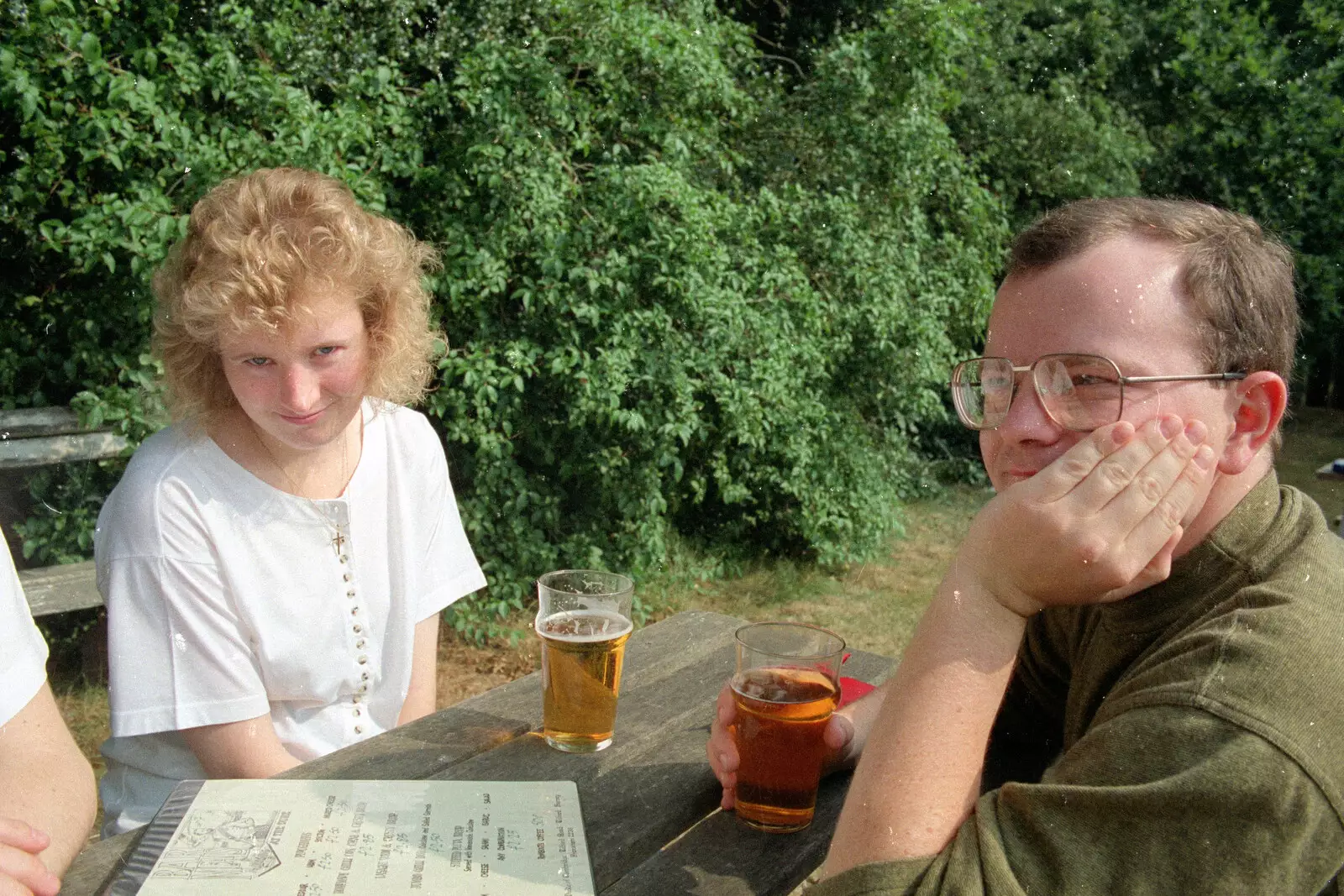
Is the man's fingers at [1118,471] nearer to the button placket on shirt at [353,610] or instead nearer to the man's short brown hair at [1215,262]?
the man's short brown hair at [1215,262]

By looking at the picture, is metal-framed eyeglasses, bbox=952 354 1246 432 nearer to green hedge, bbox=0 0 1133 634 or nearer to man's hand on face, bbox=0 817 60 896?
man's hand on face, bbox=0 817 60 896

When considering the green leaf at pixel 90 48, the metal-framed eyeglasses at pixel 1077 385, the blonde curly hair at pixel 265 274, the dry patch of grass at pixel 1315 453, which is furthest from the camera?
the dry patch of grass at pixel 1315 453

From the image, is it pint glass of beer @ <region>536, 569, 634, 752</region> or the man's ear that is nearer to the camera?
the man's ear

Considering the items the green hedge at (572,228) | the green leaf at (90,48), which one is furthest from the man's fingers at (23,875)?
the green leaf at (90,48)

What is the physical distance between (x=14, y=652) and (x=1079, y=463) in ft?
5.34

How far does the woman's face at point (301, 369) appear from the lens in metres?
2.30

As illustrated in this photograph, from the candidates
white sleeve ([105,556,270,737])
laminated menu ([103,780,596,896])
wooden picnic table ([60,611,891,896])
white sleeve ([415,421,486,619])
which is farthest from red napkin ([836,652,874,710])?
white sleeve ([105,556,270,737])

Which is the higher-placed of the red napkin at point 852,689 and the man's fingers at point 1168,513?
the man's fingers at point 1168,513

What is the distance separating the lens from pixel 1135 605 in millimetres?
1445

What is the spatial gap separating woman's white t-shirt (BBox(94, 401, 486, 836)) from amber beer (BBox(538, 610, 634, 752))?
69 centimetres

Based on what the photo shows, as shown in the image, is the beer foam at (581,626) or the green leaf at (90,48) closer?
the beer foam at (581,626)

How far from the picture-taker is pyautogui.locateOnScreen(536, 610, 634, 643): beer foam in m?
1.79

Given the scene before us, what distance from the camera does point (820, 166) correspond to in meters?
6.75

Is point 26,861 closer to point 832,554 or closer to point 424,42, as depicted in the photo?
Result: point 424,42
